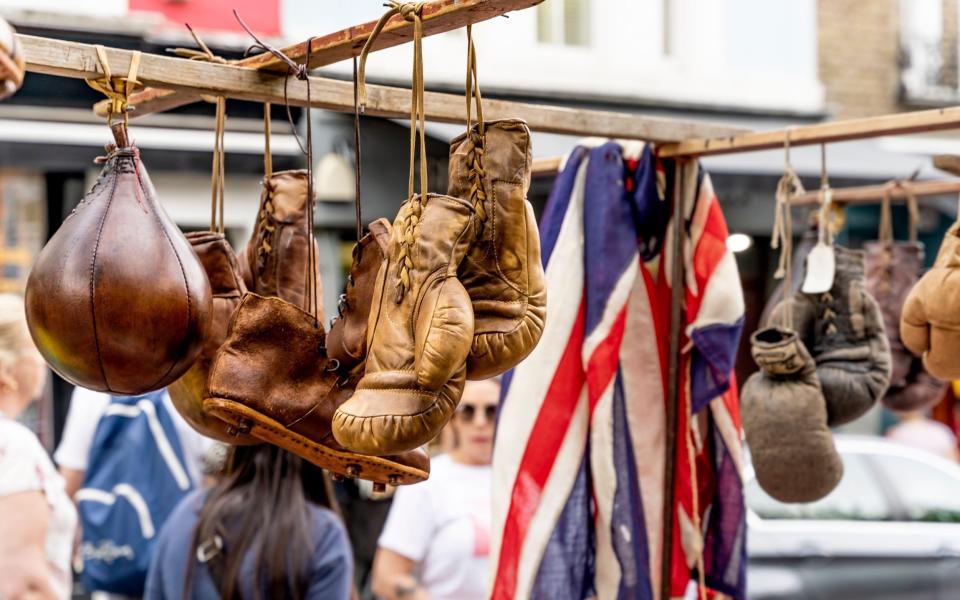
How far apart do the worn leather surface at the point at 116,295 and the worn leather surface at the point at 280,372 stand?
7cm

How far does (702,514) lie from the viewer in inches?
108

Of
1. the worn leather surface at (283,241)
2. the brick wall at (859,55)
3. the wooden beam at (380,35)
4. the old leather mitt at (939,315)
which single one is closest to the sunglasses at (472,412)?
the old leather mitt at (939,315)

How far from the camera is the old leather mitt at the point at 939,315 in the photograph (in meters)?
2.24

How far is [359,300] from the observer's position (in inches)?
66.7

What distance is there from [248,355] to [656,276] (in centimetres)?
125

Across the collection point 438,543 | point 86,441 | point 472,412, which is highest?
point 472,412

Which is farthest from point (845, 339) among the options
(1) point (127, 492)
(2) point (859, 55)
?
(2) point (859, 55)

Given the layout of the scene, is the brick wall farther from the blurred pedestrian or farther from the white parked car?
the white parked car

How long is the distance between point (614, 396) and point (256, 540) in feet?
3.51

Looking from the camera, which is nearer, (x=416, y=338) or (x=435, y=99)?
(x=416, y=338)

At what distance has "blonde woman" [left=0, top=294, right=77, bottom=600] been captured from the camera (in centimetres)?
313

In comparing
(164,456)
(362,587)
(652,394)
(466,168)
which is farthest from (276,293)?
(362,587)

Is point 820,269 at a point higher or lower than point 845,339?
higher

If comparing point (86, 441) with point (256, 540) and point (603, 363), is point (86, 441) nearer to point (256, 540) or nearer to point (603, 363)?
point (256, 540)
